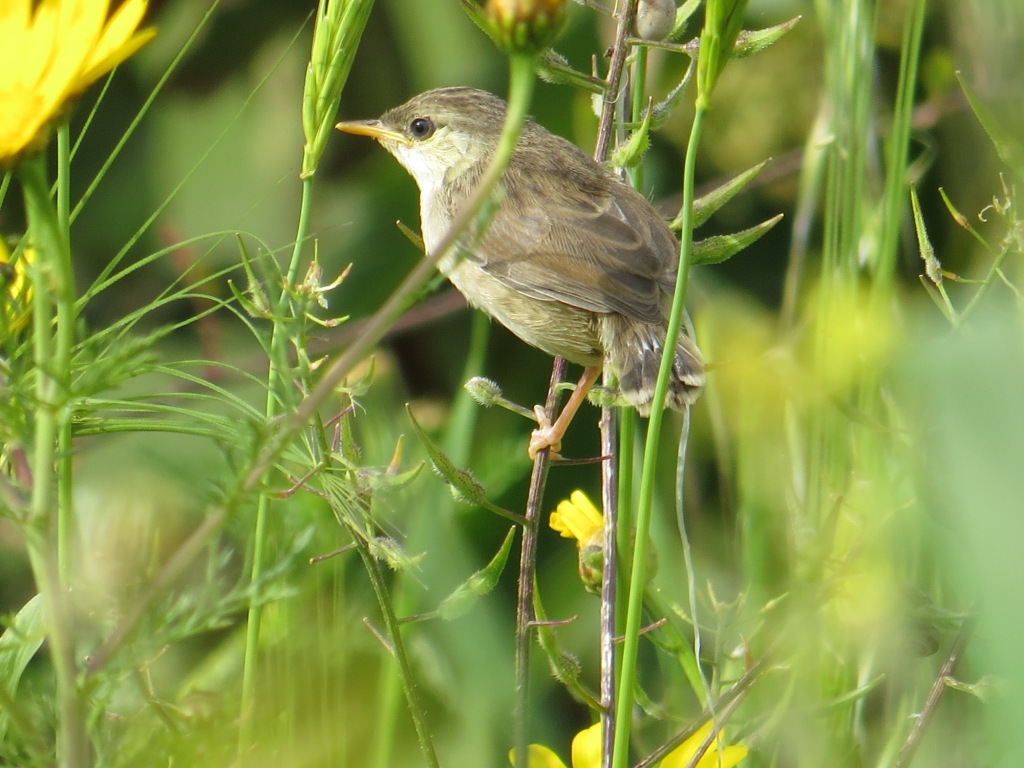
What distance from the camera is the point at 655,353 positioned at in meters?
2.41

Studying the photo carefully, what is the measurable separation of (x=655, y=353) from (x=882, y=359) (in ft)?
3.18

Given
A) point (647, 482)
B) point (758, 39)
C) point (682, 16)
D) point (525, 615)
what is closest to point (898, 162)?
point (758, 39)

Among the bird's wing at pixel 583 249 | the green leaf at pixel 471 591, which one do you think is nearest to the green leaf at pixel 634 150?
→ the green leaf at pixel 471 591

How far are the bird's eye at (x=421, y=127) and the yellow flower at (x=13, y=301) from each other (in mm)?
2101

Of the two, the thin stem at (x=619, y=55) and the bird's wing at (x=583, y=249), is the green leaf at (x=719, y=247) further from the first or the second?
the bird's wing at (x=583, y=249)

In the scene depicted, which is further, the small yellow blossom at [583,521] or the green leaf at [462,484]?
the small yellow blossom at [583,521]

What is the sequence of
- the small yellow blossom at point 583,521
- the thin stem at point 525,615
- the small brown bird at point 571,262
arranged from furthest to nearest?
the small brown bird at point 571,262 < the small yellow blossom at point 583,521 < the thin stem at point 525,615

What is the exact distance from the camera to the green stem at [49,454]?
3.10 ft

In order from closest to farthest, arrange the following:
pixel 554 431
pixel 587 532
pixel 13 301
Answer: pixel 13 301
pixel 587 532
pixel 554 431

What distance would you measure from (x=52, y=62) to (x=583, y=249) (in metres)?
1.99

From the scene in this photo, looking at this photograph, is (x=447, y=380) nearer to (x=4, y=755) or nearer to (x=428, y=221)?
(x=428, y=221)

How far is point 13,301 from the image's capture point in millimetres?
1230

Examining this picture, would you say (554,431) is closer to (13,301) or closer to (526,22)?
(13,301)

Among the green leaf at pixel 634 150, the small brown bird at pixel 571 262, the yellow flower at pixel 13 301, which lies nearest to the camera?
the yellow flower at pixel 13 301
